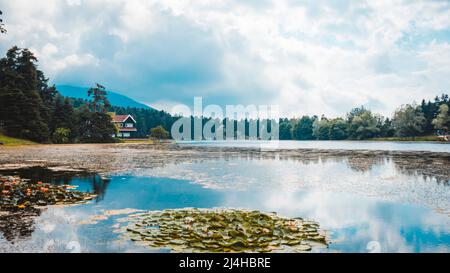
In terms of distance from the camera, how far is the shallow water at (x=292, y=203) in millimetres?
7199

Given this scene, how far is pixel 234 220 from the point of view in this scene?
8523 mm

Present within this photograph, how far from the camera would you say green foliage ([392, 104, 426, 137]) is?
99.8 metres

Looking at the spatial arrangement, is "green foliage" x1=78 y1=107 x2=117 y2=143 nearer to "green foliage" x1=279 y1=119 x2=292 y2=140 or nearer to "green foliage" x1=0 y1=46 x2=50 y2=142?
"green foliage" x1=0 y1=46 x2=50 y2=142

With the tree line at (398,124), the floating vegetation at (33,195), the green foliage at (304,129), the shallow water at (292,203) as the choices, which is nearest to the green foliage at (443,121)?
the tree line at (398,124)

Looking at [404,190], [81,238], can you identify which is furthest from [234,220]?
[404,190]

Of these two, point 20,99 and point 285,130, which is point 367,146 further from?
point 285,130

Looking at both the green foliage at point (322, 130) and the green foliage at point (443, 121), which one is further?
the green foliage at point (322, 130)

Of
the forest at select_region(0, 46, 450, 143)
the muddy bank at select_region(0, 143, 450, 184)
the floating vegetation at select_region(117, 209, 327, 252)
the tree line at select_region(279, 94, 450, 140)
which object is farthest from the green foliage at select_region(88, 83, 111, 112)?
the tree line at select_region(279, 94, 450, 140)

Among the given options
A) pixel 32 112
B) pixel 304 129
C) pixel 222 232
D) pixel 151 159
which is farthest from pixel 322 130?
pixel 222 232

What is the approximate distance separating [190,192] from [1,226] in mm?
6522

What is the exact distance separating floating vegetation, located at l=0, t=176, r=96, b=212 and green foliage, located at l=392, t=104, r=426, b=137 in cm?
10499

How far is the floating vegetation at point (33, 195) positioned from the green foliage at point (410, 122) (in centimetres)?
10499

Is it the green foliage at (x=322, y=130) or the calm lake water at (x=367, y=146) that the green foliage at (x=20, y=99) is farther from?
the green foliage at (x=322, y=130)
